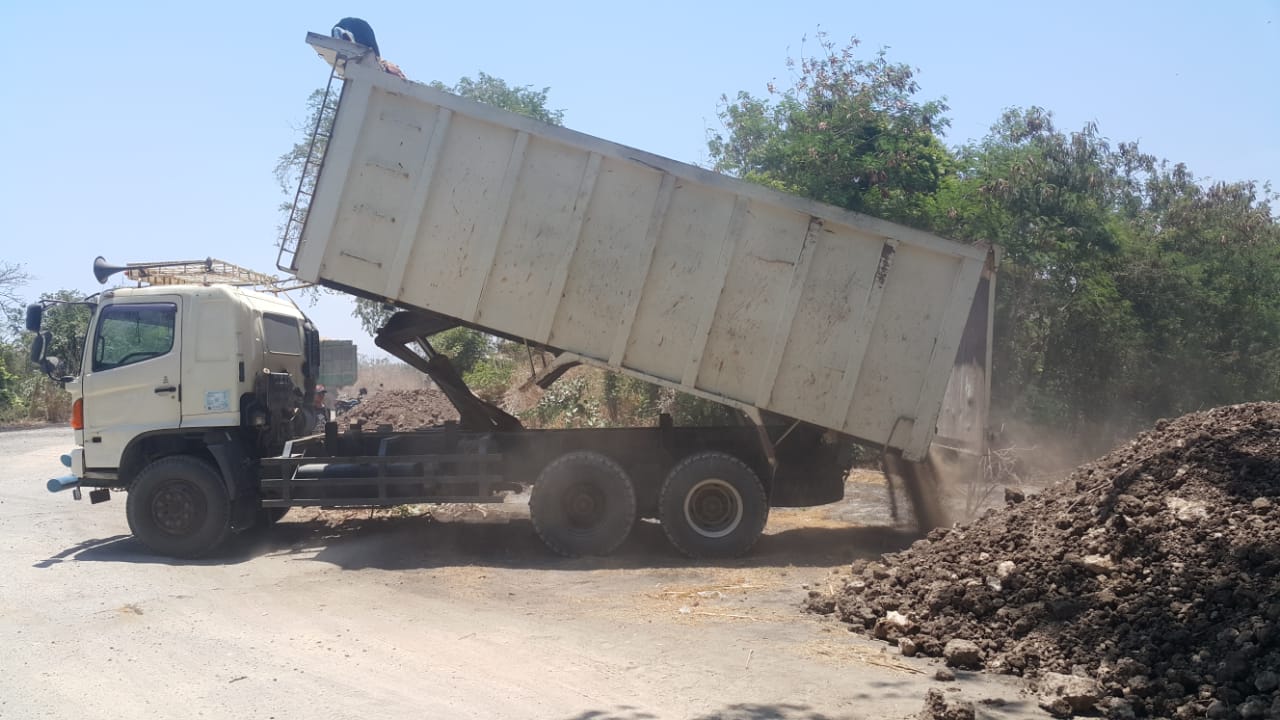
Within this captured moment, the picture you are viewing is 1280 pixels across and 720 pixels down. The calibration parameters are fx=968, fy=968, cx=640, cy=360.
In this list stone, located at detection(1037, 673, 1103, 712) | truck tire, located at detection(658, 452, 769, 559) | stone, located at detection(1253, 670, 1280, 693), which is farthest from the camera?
truck tire, located at detection(658, 452, 769, 559)

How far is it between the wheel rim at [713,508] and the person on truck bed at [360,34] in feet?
15.1

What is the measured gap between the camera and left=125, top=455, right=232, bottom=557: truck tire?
9.00 m

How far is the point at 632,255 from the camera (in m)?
8.55

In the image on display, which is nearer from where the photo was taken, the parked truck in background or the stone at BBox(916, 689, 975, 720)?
the stone at BBox(916, 689, 975, 720)

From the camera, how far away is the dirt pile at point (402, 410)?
667 inches

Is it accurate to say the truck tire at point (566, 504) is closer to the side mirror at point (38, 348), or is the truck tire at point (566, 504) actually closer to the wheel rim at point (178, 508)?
the wheel rim at point (178, 508)

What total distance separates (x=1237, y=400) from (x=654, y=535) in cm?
1073

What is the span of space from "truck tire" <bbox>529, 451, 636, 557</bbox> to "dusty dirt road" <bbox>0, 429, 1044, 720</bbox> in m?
0.23

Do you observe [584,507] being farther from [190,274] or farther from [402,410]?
[402,410]

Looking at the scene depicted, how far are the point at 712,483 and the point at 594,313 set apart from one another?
1.89 m

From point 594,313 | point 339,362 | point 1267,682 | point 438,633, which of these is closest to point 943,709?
point 1267,682

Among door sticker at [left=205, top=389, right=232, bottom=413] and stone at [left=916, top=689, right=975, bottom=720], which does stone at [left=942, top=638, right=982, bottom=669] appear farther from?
door sticker at [left=205, top=389, right=232, bottom=413]

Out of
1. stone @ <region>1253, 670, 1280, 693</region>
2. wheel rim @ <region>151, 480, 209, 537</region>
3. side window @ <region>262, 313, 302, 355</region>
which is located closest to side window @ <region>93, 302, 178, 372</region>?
side window @ <region>262, 313, 302, 355</region>

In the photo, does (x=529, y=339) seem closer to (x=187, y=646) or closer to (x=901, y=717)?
(x=187, y=646)
